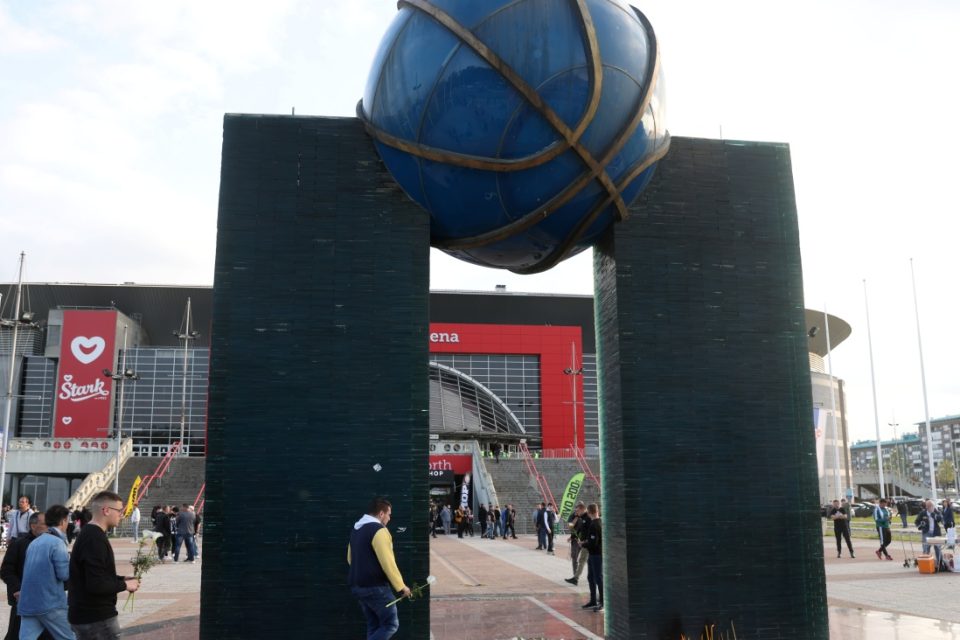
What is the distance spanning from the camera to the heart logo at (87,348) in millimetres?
58344

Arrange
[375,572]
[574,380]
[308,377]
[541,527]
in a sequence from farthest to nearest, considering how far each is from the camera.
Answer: [574,380] < [541,527] < [308,377] < [375,572]

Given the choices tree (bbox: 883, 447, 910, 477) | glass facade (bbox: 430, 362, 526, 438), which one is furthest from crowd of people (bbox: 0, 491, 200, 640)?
tree (bbox: 883, 447, 910, 477)

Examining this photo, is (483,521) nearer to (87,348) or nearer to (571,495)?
(571,495)

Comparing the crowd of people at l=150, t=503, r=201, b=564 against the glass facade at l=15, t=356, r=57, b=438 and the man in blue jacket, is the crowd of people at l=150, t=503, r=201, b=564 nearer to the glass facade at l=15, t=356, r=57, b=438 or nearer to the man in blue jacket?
the man in blue jacket

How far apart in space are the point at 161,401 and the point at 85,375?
7472 millimetres

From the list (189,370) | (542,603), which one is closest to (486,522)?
(542,603)

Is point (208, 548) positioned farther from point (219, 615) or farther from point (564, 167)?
point (564, 167)

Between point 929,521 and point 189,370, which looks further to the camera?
point 189,370

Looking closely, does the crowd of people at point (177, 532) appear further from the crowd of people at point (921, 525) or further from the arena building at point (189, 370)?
the arena building at point (189, 370)

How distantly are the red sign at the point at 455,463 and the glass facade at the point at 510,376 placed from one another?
885 inches

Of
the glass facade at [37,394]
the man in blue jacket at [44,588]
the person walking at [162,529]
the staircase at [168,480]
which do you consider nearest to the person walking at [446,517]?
the staircase at [168,480]

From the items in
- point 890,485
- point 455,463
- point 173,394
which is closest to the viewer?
point 455,463

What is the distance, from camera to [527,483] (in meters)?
39.6

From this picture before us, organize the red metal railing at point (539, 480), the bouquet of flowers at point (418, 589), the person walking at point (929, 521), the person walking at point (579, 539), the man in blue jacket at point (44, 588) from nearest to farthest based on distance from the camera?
the man in blue jacket at point (44, 588) < the bouquet of flowers at point (418, 589) < the person walking at point (579, 539) < the person walking at point (929, 521) < the red metal railing at point (539, 480)
